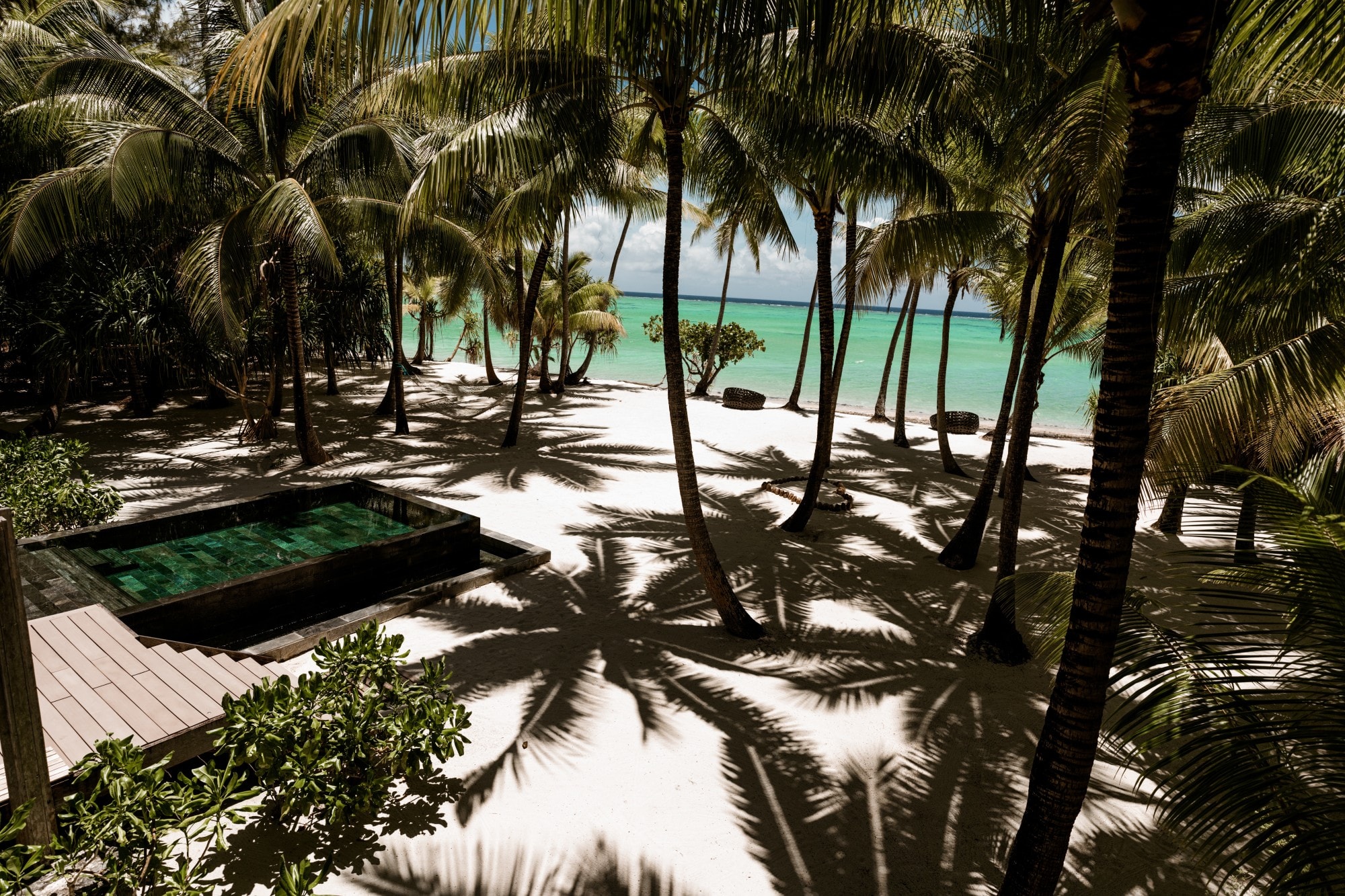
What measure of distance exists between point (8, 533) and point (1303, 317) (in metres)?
8.51

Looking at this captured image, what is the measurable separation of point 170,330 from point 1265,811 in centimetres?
1453

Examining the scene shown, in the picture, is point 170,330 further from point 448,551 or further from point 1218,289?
point 1218,289

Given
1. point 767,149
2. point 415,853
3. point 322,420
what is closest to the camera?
point 415,853

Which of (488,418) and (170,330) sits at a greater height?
(170,330)

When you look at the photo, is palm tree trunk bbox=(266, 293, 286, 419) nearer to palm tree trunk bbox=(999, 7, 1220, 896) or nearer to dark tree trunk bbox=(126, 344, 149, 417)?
dark tree trunk bbox=(126, 344, 149, 417)

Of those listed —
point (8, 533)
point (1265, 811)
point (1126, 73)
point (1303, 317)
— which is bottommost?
point (1265, 811)

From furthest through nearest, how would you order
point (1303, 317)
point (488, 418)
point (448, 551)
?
point (488, 418), point (448, 551), point (1303, 317)

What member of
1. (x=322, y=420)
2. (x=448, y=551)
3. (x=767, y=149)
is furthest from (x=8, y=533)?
(x=322, y=420)

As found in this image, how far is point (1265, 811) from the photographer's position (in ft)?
8.25

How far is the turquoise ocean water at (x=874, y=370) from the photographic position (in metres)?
37.3

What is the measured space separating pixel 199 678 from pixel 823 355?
314 inches

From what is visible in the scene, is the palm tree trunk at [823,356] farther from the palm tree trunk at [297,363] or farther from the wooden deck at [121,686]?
the palm tree trunk at [297,363]

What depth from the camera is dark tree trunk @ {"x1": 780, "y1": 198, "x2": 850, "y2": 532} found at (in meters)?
9.09

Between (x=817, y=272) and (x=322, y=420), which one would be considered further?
(x=322, y=420)
